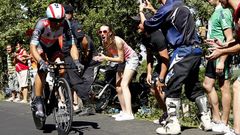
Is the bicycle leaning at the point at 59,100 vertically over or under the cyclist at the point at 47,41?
under

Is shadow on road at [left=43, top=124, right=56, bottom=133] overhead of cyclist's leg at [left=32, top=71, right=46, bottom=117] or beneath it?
beneath

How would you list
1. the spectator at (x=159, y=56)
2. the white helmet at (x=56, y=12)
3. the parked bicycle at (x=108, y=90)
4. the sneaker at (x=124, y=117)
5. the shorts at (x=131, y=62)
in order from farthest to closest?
the parked bicycle at (x=108, y=90), the shorts at (x=131, y=62), the sneaker at (x=124, y=117), the spectator at (x=159, y=56), the white helmet at (x=56, y=12)

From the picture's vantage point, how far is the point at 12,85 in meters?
14.7

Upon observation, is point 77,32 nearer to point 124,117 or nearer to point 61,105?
point 124,117

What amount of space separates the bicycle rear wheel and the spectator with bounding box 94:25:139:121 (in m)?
1.79

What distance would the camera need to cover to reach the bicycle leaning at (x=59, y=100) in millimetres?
6570

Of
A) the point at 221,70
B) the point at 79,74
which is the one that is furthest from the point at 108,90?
the point at 221,70

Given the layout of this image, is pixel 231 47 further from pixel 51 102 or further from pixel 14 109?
pixel 14 109

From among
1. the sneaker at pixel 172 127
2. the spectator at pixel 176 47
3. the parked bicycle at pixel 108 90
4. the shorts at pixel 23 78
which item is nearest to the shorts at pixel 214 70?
the spectator at pixel 176 47

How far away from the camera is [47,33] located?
7227 mm

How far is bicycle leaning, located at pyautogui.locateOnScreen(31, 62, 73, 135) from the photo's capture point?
6.57 metres

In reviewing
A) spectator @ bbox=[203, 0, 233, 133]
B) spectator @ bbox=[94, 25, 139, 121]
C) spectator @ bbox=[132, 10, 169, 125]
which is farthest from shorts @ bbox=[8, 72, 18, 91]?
A: spectator @ bbox=[203, 0, 233, 133]

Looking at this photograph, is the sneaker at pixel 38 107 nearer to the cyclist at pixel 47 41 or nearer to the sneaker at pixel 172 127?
the cyclist at pixel 47 41

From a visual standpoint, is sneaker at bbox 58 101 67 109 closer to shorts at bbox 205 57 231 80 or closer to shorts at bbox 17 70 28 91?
shorts at bbox 205 57 231 80
